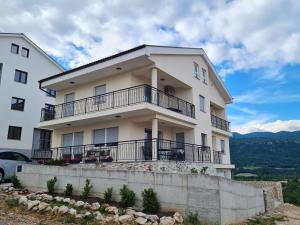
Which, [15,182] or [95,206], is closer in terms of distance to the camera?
[95,206]

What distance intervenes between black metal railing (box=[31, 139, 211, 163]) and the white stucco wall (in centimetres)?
904

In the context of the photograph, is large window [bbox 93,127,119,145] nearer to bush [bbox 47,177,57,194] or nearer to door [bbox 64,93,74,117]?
door [bbox 64,93,74,117]

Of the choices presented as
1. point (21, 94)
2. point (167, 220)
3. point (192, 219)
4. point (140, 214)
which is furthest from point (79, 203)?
point (21, 94)

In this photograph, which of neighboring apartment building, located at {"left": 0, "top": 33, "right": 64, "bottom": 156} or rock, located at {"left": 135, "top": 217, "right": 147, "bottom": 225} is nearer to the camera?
rock, located at {"left": 135, "top": 217, "right": 147, "bottom": 225}

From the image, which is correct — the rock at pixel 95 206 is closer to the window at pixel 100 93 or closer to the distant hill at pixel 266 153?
the window at pixel 100 93

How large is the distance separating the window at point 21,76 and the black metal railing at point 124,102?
762cm

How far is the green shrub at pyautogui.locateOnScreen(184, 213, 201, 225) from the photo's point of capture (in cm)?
940

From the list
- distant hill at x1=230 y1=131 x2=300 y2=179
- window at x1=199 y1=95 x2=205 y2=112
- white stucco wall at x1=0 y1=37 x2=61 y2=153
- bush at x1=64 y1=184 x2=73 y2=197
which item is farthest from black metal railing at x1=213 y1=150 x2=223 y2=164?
distant hill at x1=230 y1=131 x2=300 y2=179

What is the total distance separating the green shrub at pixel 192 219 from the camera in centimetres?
940

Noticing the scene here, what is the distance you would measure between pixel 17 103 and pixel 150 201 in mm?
20964

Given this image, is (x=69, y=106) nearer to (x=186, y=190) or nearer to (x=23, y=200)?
(x=23, y=200)

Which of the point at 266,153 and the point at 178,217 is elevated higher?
the point at 266,153

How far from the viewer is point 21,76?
27.1 m

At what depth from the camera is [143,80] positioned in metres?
18.0
